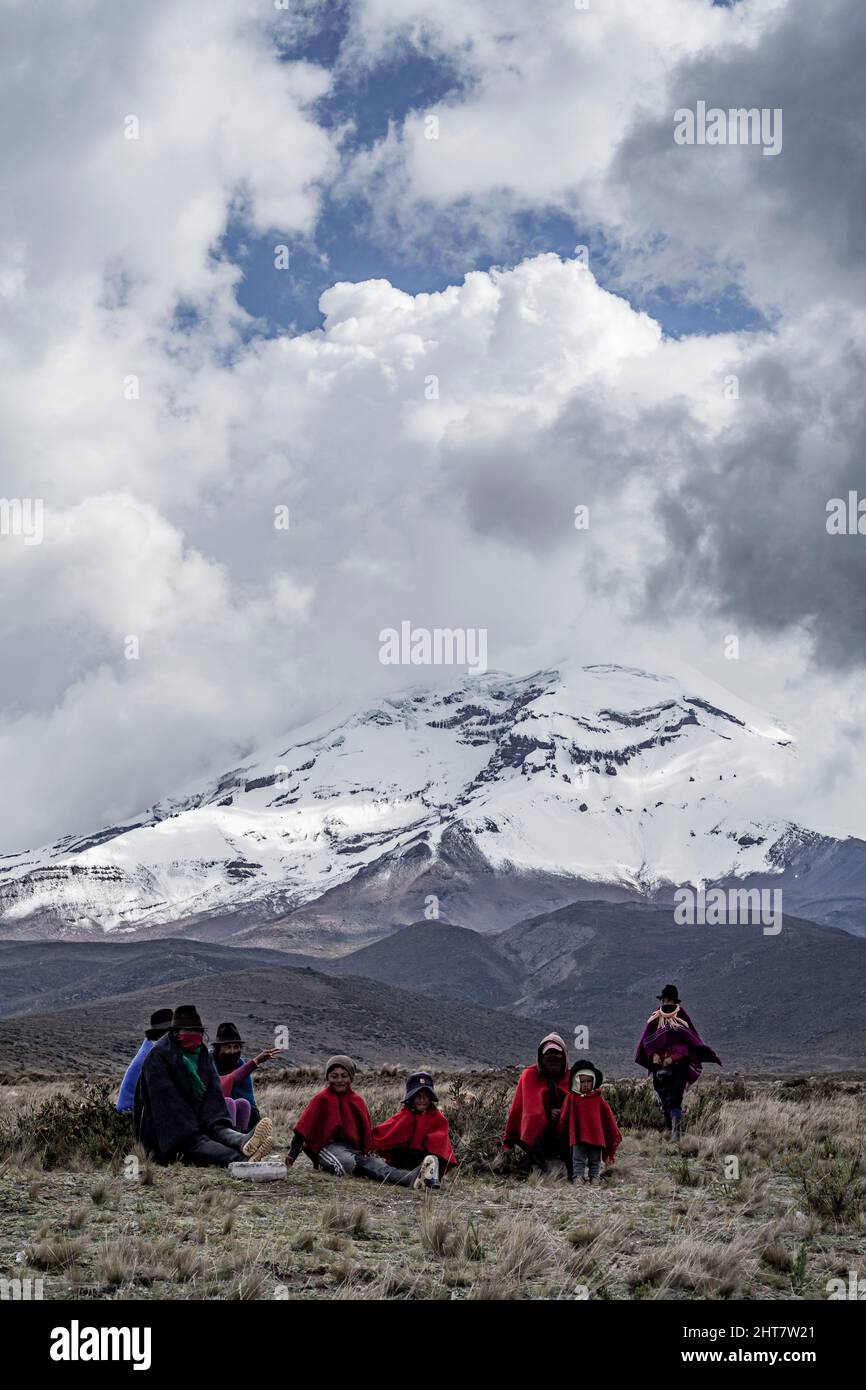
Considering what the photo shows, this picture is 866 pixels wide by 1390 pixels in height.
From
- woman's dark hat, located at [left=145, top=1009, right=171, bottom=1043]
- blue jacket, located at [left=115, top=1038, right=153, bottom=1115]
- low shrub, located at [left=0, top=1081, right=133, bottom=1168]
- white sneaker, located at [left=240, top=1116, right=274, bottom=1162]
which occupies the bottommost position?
low shrub, located at [left=0, top=1081, right=133, bottom=1168]

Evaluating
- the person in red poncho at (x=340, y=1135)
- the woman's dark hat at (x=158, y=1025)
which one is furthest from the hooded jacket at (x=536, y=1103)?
the woman's dark hat at (x=158, y=1025)

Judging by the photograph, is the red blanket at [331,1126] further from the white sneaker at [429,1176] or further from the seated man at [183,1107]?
the white sneaker at [429,1176]

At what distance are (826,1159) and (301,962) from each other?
165966 millimetres

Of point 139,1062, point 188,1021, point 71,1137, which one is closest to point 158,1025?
point 139,1062

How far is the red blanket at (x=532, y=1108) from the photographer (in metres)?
11.9

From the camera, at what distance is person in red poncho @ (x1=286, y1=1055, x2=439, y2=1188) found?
11.0m

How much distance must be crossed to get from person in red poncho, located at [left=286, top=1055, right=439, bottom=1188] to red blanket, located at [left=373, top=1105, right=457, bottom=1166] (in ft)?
0.41

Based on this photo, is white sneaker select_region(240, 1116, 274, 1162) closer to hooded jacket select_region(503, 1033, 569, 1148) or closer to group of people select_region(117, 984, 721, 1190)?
group of people select_region(117, 984, 721, 1190)

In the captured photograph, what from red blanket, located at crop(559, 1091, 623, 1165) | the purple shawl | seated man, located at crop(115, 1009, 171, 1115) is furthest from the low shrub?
the purple shawl

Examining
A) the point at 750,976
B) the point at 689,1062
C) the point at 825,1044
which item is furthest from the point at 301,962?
the point at 689,1062

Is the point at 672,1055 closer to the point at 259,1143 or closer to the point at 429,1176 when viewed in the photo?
the point at 429,1176

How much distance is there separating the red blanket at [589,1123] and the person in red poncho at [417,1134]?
1192 millimetres
